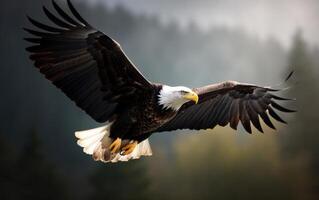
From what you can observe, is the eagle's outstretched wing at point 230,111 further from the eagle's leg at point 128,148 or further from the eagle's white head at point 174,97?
the eagle's white head at point 174,97

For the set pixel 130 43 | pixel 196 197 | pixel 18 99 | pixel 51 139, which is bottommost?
pixel 196 197

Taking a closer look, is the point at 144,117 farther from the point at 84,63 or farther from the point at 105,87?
the point at 84,63

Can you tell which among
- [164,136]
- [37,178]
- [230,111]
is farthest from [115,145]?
[164,136]

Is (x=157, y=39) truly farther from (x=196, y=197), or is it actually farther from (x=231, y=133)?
(x=196, y=197)

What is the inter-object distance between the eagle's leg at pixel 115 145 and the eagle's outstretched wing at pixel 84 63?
0.23 meters

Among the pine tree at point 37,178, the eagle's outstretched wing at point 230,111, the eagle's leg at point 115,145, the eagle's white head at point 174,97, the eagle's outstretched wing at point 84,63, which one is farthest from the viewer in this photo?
the pine tree at point 37,178

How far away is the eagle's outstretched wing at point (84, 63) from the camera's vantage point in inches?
112

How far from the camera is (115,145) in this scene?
10.5 feet

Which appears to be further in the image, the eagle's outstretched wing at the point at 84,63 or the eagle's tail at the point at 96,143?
the eagle's tail at the point at 96,143

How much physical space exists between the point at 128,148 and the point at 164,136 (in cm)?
280

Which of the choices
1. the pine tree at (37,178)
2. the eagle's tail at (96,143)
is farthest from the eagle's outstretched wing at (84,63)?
the pine tree at (37,178)

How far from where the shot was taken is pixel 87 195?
5598mm

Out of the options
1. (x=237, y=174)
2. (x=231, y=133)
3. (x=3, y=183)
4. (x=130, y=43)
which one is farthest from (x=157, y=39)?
(x=3, y=183)

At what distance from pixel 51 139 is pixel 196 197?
1.59 m
